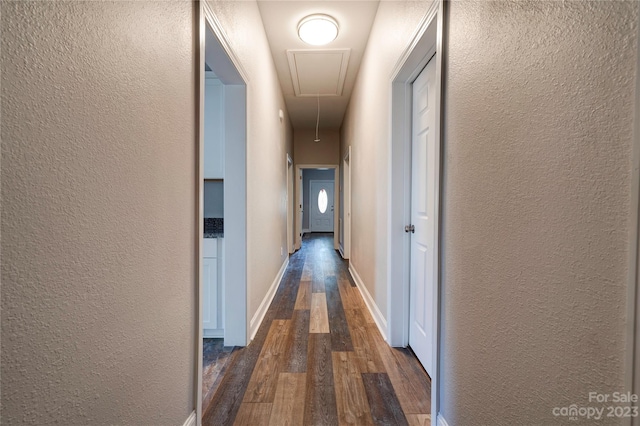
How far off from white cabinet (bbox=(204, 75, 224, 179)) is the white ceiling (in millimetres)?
927

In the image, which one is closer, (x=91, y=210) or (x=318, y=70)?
(x=91, y=210)

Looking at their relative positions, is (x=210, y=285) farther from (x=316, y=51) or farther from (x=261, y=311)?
(x=316, y=51)

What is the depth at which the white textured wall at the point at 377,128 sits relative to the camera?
6.46 ft

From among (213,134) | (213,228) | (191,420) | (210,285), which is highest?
(213,134)

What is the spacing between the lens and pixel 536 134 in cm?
76

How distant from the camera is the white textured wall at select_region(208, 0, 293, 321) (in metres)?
2.01

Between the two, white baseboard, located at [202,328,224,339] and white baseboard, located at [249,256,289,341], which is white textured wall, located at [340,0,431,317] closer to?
white baseboard, located at [249,256,289,341]

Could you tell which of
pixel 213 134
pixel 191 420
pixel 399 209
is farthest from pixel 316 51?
pixel 191 420

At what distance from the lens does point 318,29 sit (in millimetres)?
2742

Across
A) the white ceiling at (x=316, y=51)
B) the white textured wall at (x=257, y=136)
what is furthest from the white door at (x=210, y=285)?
the white ceiling at (x=316, y=51)

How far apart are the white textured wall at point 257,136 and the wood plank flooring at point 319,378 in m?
0.37

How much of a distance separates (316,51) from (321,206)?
8248mm

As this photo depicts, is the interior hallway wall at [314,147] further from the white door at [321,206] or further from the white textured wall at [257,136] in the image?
the white door at [321,206]

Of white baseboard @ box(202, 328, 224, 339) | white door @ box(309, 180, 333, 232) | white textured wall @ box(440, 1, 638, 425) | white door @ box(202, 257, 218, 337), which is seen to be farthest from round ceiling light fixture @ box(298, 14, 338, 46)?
white door @ box(309, 180, 333, 232)
